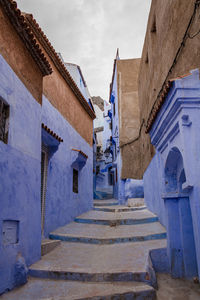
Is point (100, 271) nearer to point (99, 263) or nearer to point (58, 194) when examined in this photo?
point (99, 263)

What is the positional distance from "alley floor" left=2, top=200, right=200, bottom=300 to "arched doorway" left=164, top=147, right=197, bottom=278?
15.2 inches

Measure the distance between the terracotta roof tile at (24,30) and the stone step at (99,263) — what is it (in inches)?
191

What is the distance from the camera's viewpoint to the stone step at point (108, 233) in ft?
24.5

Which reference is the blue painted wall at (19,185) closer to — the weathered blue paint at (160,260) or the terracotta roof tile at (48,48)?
the weathered blue paint at (160,260)

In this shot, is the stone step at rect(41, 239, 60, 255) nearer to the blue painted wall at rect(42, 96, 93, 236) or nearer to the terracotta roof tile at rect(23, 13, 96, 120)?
the blue painted wall at rect(42, 96, 93, 236)

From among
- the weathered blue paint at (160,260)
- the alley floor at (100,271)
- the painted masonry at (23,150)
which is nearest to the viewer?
the alley floor at (100,271)

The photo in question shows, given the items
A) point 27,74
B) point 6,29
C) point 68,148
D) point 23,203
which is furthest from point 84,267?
point 68,148

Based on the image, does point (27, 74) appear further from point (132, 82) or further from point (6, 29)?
point (132, 82)

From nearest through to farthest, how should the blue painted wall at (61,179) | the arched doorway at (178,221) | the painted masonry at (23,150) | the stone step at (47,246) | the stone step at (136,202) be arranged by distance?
the painted masonry at (23,150)
the arched doorway at (178,221)
the stone step at (47,246)
the blue painted wall at (61,179)
the stone step at (136,202)

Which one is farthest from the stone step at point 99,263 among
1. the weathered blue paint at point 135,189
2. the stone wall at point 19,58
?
the weathered blue paint at point 135,189

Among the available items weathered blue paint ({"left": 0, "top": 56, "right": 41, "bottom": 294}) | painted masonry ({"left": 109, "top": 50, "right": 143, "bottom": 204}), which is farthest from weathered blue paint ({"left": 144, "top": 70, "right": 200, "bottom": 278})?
painted masonry ({"left": 109, "top": 50, "right": 143, "bottom": 204})

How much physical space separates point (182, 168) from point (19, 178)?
3.43 meters

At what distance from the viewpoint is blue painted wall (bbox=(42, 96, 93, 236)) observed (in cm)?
820

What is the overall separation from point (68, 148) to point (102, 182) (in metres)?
23.5
